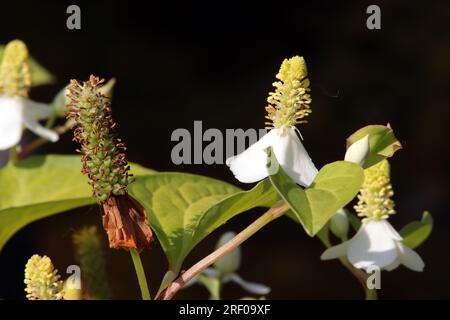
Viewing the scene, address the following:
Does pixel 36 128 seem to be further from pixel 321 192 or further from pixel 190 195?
pixel 321 192

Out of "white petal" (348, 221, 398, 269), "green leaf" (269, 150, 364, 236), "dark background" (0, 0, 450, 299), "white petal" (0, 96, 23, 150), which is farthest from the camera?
"dark background" (0, 0, 450, 299)

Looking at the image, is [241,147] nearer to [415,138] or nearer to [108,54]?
[108,54]

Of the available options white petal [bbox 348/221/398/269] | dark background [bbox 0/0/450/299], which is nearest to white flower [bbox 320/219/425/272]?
white petal [bbox 348/221/398/269]

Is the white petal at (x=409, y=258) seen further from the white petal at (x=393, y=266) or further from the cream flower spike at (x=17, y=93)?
the cream flower spike at (x=17, y=93)

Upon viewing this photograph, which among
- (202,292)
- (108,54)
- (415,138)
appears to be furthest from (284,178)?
(415,138)

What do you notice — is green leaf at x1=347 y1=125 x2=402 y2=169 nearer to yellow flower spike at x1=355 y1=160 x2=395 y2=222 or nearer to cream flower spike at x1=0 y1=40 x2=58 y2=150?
yellow flower spike at x1=355 y1=160 x2=395 y2=222

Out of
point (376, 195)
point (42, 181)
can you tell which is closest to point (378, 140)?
point (376, 195)
